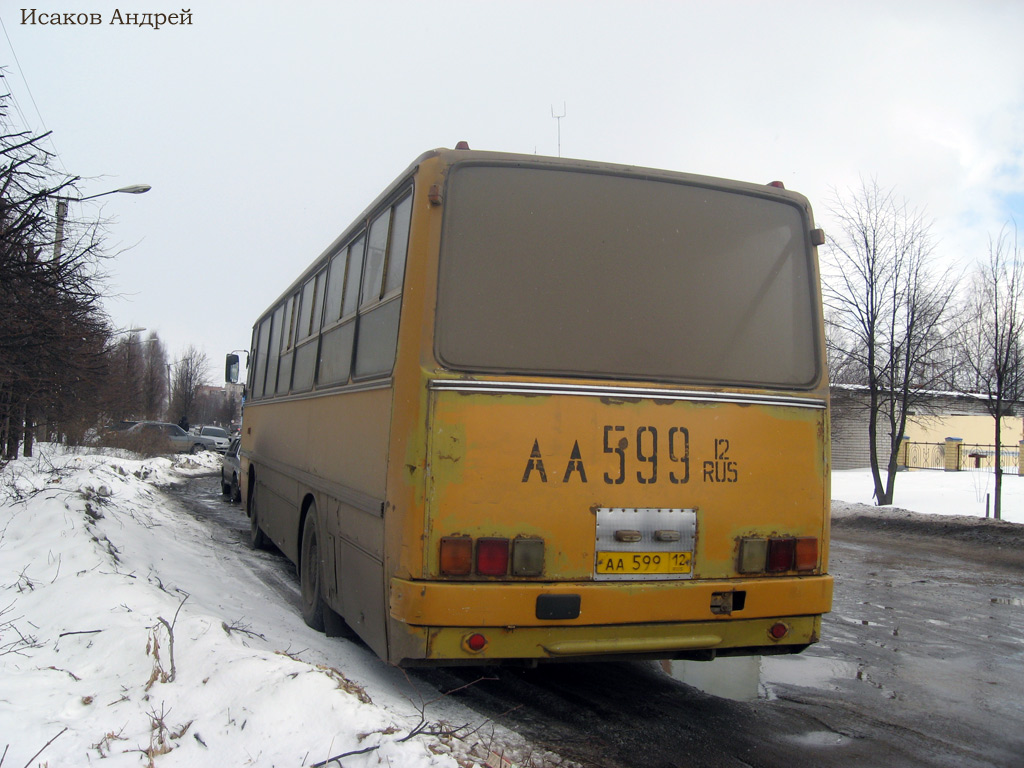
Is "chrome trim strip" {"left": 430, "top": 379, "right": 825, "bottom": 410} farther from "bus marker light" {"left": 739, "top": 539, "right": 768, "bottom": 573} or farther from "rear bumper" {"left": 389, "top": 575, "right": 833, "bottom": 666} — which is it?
"rear bumper" {"left": 389, "top": 575, "right": 833, "bottom": 666}

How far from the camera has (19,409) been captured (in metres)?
15.6

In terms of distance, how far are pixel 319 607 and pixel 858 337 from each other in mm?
16694

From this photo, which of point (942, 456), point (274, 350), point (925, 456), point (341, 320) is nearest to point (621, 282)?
point (341, 320)

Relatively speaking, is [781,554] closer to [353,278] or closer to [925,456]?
[353,278]

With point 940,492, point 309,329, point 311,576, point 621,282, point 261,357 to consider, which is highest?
point 621,282

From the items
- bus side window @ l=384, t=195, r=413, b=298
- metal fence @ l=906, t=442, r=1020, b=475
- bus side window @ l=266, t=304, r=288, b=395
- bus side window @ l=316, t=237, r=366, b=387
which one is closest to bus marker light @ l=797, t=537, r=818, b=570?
bus side window @ l=384, t=195, r=413, b=298

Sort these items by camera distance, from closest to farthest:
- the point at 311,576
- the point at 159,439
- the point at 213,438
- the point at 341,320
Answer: the point at 341,320 → the point at 311,576 → the point at 159,439 → the point at 213,438

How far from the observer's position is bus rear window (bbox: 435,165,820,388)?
4.38m

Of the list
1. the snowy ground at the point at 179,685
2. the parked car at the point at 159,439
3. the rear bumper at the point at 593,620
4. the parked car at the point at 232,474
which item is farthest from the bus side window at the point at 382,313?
the parked car at the point at 159,439

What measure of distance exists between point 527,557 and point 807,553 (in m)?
1.68

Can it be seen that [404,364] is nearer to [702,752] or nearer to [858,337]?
[702,752]

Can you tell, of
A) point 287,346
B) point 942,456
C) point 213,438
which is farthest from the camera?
point 213,438

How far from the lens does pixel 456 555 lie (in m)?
4.11

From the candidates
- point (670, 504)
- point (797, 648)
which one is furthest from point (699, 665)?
point (670, 504)
